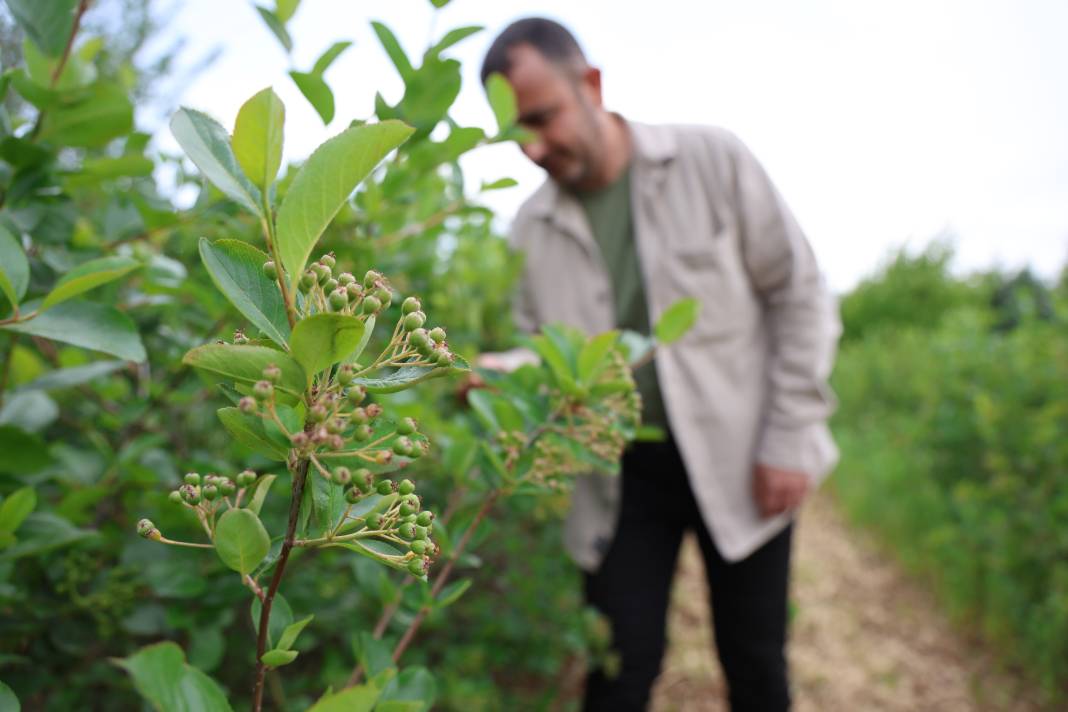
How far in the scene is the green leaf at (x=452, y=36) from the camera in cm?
101

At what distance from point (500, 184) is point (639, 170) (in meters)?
1.00

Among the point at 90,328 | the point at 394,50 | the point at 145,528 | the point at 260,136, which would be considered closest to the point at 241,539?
the point at 145,528

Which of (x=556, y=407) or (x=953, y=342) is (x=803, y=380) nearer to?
(x=556, y=407)

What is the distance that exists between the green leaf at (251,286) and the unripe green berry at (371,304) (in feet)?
0.21

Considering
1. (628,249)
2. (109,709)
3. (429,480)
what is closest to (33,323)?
(109,709)

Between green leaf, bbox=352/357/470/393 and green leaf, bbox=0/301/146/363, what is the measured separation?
326 millimetres

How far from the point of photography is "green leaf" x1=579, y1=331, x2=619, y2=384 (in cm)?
92

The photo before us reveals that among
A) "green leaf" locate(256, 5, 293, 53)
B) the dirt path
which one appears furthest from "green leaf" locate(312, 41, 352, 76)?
the dirt path

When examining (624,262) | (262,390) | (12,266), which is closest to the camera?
(262,390)

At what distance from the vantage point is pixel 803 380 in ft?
6.81

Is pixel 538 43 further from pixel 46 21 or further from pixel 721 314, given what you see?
pixel 46 21

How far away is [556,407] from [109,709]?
116 centimetres

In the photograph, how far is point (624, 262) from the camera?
223 centimetres

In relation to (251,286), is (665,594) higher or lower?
lower
